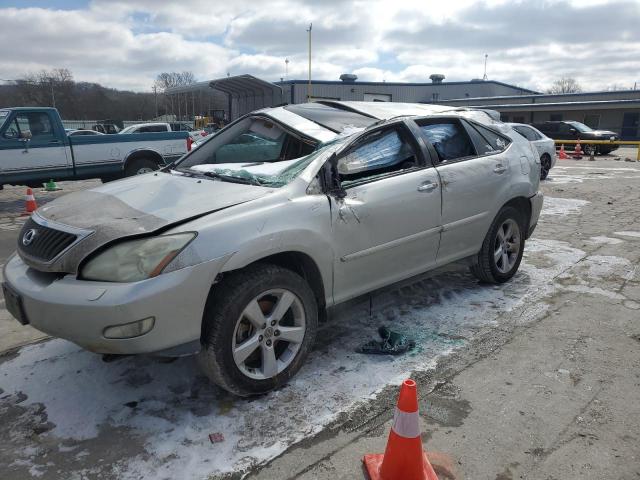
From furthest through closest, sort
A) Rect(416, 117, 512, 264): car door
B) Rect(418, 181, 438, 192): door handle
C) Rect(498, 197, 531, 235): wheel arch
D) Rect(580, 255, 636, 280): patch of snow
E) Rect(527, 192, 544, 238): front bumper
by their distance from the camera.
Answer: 1. Rect(580, 255, 636, 280): patch of snow
2. Rect(527, 192, 544, 238): front bumper
3. Rect(498, 197, 531, 235): wheel arch
4. Rect(416, 117, 512, 264): car door
5. Rect(418, 181, 438, 192): door handle

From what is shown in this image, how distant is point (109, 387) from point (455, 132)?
3394 mm

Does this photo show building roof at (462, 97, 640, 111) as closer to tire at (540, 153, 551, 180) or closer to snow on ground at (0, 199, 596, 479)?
tire at (540, 153, 551, 180)

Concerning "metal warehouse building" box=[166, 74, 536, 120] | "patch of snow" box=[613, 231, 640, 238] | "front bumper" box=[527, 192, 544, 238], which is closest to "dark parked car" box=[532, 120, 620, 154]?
"metal warehouse building" box=[166, 74, 536, 120]

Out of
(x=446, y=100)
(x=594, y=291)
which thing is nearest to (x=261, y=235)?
(x=594, y=291)

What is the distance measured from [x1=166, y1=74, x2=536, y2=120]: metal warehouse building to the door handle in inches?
604

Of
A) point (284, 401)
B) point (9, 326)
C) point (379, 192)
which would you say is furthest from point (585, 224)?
point (9, 326)

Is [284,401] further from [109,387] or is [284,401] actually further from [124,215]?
[124,215]

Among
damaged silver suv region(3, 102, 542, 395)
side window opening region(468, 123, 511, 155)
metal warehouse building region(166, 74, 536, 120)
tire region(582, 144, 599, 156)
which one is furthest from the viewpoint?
metal warehouse building region(166, 74, 536, 120)

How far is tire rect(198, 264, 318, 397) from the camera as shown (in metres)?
2.67

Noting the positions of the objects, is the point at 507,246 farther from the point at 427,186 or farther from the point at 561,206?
the point at 561,206

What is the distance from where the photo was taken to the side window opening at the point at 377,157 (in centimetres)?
339

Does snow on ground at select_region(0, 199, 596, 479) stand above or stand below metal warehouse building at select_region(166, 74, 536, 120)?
below

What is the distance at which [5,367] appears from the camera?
3.36 m

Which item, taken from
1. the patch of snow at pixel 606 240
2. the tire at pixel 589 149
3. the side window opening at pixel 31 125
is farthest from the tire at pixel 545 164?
the tire at pixel 589 149
